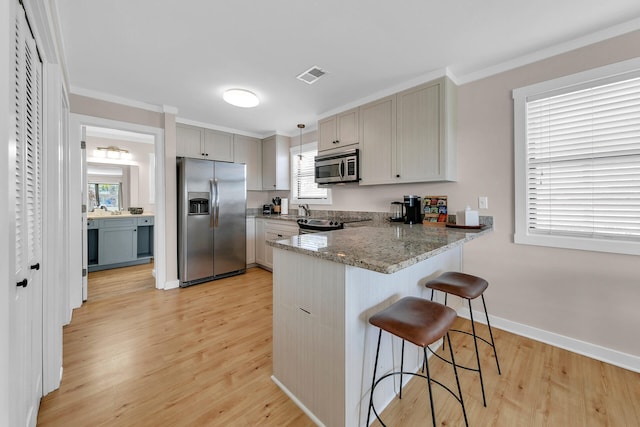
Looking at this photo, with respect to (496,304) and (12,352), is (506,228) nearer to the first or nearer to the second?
(496,304)

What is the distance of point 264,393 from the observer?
1634 mm

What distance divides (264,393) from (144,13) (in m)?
2.61

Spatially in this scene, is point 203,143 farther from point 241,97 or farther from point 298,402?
point 298,402

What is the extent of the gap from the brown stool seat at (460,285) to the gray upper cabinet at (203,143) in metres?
3.72

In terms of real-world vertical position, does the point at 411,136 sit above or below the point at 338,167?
above

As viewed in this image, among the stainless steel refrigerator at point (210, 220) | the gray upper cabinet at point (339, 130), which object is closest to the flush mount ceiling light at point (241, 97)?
the gray upper cabinet at point (339, 130)

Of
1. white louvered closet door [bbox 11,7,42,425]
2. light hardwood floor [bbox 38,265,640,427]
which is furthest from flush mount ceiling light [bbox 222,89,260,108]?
light hardwood floor [bbox 38,265,640,427]

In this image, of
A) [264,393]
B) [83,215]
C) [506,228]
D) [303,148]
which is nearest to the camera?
[264,393]

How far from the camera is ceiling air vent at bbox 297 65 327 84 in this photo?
2480 mm

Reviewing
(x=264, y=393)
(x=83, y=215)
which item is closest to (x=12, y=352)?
(x=264, y=393)

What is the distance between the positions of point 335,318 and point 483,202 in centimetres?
204

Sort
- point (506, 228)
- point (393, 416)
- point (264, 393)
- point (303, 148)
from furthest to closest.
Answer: point (303, 148), point (506, 228), point (264, 393), point (393, 416)

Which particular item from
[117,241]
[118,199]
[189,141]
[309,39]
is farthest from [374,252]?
[118,199]

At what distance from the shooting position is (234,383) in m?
1.72
